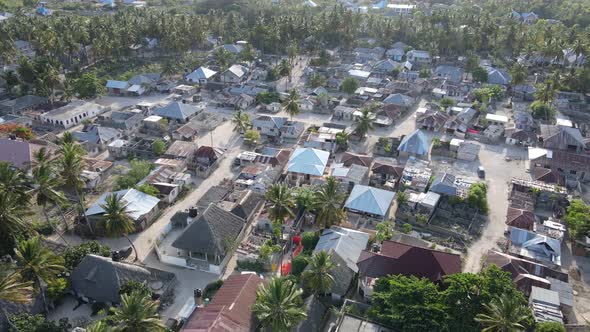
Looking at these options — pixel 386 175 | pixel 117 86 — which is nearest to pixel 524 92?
pixel 386 175

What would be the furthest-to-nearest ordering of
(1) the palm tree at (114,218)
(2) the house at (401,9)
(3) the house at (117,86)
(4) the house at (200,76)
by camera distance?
1. (2) the house at (401,9)
2. (4) the house at (200,76)
3. (3) the house at (117,86)
4. (1) the palm tree at (114,218)

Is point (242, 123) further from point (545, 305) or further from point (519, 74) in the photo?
point (519, 74)

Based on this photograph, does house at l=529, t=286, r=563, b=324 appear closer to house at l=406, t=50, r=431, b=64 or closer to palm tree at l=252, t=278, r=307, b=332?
palm tree at l=252, t=278, r=307, b=332

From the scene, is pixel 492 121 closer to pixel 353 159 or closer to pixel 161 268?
pixel 353 159

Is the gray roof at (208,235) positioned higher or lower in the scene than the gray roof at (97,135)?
higher

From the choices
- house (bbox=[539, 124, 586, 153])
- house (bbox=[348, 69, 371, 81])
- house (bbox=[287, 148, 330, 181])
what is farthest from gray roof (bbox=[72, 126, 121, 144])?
house (bbox=[539, 124, 586, 153])

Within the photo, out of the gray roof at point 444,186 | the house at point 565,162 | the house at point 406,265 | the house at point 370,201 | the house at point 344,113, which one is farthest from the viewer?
the house at point 344,113

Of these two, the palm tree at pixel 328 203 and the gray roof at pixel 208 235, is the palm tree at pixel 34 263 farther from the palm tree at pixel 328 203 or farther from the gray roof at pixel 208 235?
the palm tree at pixel 328 203

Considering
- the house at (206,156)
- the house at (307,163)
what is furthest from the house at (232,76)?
the house at (307,163)
